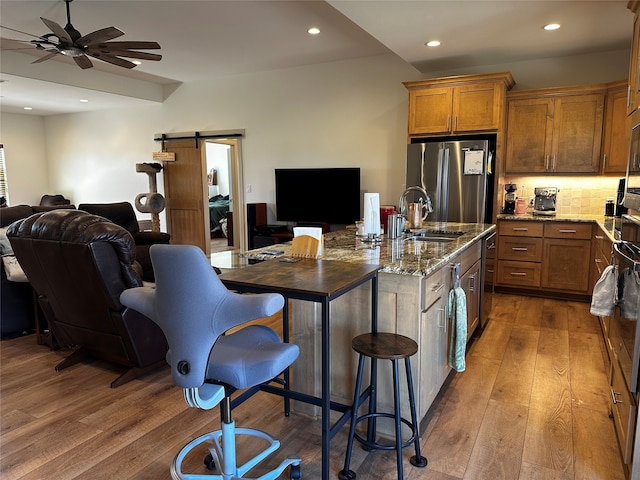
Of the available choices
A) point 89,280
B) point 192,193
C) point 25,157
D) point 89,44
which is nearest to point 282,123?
point 192,193

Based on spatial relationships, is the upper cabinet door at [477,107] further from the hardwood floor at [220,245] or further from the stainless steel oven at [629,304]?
the hardwood floor at [220,245]

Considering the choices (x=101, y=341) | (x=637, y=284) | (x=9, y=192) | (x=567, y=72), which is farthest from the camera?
(x=9, y=192)

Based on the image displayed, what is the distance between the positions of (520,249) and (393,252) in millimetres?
2977

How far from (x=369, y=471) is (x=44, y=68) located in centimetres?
658

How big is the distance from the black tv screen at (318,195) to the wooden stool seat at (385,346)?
158 inches

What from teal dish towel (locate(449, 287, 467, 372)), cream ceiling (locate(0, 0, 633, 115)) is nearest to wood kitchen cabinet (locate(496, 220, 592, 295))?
cream ceiling (locate(0, 0, 633, 115))

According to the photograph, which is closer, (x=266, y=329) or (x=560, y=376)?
(x=266, y=329)

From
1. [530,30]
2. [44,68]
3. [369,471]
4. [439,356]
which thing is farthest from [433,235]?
[44,68]

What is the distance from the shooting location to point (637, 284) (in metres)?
1.78

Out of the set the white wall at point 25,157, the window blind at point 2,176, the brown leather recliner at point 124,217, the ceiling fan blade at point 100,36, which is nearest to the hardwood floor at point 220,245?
the brown leather recliner at point 124,217

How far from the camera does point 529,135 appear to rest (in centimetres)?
482

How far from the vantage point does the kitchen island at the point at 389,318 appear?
204 cm

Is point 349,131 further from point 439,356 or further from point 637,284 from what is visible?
point 637,284

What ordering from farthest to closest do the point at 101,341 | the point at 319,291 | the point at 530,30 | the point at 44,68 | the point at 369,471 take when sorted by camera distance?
the point at 44,68 → the point at 530,30 → the point at 101,341 → the point at 369,471 → the point at 319,291
